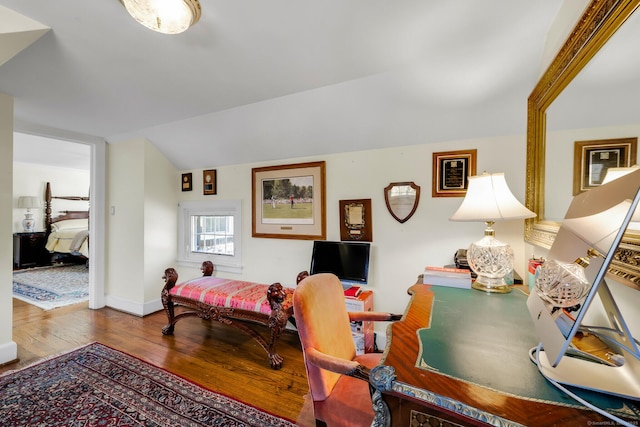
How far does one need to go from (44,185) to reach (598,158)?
28.4 feet

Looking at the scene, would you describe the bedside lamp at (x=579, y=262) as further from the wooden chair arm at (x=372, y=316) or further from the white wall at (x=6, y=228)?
the white wall at (x=6, y=228)

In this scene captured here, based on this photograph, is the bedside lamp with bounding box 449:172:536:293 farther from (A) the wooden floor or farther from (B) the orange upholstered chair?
(A) the wooden floor

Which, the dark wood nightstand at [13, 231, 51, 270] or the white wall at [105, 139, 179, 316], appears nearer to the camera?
the white wall at [105, 139, 179, 316]

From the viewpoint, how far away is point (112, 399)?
1.75m

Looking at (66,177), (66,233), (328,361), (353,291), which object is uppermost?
(66,177)

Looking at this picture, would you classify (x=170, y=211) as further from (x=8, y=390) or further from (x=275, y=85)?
(x=275, y=85)

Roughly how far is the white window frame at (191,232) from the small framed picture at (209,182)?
0.45ft

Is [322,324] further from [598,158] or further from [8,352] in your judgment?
[8,352]

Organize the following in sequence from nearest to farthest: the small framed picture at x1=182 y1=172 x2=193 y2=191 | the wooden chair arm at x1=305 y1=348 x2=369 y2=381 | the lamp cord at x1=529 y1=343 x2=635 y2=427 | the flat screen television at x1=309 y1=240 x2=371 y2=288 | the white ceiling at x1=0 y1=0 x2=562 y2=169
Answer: the lamp cord at x1=529 y1=343 x2=635 y2=427 → the wooden chair arm at x1=305 y1=348 x2=369 y2=381 → the white ceiling at x1=0 y1=0 x2=562 y2=169 → the flat screen television at x1=309 y1=240 x2=371 y2=288 → the small framed picture at x1=182 y1=172 x2=193 y2=191

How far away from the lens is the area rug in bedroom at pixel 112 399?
1.58 m

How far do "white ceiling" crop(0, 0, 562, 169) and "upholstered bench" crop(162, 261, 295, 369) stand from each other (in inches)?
55.8

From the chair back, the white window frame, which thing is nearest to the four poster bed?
the white window frame

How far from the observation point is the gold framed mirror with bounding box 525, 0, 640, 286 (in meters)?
0.75

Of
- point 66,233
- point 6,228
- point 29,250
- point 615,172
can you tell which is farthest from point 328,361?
point 29,250
